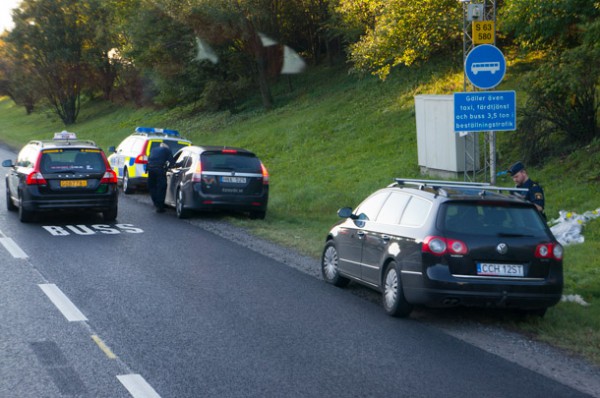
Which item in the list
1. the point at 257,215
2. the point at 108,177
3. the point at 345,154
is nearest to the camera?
the point at 108,177

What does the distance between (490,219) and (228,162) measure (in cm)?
1018

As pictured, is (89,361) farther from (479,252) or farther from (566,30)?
(566,30)

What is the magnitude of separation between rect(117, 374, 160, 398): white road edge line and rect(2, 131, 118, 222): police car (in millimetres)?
11122

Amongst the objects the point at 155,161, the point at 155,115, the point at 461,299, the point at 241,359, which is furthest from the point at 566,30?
the point at 155,115

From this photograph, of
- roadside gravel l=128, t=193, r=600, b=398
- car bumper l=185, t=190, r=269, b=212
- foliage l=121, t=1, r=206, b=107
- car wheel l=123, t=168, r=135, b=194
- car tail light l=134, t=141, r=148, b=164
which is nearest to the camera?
roadside gravel l=128, t=193, r=600, b=398

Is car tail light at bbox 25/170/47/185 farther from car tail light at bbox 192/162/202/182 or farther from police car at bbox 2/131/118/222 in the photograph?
car tail light at bbox 192/162/202/182

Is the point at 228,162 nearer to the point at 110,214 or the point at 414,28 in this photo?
the point at 110,214

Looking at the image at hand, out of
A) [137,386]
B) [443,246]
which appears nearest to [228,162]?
[443,246]

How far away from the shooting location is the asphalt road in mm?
6895

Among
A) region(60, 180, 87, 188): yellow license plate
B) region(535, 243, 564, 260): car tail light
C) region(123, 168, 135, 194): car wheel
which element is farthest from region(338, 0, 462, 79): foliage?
region(535, 243, 564, 260): car tail light

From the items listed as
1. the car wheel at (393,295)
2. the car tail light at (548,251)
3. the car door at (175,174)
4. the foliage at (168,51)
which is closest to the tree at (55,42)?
the foliage at (168,51)

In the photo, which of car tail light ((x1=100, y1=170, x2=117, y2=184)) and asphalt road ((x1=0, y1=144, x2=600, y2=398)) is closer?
asphalt road ((x1=0, y1=144, x2=600, y2=398))

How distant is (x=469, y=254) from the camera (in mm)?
9156

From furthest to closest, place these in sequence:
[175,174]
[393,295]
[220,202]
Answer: [175,174], [220,202], [393,295]
